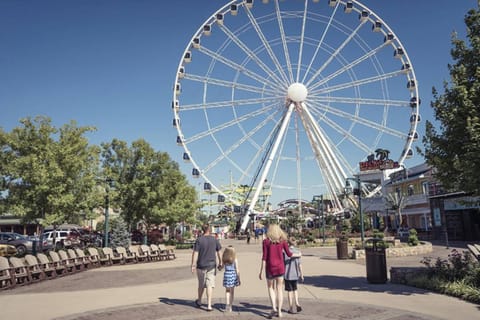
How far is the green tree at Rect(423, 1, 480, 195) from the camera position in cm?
935

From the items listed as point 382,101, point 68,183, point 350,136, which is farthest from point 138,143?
point 382,101

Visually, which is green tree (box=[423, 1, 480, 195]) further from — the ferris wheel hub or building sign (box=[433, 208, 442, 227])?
building sign (box=[433, 208, 442, 227])

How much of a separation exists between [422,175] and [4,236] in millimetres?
39371

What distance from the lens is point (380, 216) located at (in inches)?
2249

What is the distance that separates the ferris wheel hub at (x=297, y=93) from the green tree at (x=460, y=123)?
24513 mm

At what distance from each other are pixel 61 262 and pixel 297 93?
24.3 meters

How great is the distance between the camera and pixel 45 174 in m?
19.4

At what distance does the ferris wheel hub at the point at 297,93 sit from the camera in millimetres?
35156

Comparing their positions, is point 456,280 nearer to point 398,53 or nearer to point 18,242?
point 398,53

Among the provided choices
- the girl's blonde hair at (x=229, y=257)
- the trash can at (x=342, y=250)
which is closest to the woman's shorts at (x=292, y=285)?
the girl's blonde hair at (x=229, y=257)

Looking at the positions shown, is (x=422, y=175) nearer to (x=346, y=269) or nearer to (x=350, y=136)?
(x=350, y=136)

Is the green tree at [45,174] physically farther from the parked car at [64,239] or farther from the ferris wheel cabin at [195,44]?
the ferris wheel cabin at [195,44]

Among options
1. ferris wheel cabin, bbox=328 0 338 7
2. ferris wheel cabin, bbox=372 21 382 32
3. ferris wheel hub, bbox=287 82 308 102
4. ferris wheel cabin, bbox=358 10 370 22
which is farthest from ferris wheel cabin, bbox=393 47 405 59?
ferris wheel hub, bbox=287 82 308 102

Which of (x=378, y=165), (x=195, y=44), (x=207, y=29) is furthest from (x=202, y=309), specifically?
(x=378, y=165)
